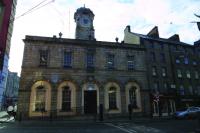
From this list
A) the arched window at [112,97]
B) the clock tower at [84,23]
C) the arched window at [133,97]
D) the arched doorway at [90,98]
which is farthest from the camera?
the clock tower at [84,23]

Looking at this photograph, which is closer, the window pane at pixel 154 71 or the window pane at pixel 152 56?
the window pane at pixel 154 71

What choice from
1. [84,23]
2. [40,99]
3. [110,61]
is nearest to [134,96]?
[110,61]

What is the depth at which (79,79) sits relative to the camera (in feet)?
85.6

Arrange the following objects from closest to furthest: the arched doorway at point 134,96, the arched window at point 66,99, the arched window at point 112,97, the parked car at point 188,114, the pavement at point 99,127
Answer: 1. the pavement at point 99,127
2. the arched window at point 66,99
3. the parked car at point 188,114
4. the arched window at point 112,97
5. the arched doorway at point 134,96

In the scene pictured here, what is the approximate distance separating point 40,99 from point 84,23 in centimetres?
1638

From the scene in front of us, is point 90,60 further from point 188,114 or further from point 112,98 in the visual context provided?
point 188,114

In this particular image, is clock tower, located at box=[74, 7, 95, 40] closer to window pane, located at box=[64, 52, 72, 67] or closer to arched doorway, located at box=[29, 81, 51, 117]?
window pane, located at box=[64, 52, 72, 67]

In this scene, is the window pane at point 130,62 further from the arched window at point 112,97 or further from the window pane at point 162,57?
the window pane at point 162,57

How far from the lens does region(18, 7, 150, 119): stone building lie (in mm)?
24406

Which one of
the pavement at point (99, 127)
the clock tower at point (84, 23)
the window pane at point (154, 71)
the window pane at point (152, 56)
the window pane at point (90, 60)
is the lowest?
the pavement at point (99, 127)

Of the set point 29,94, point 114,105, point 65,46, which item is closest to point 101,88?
point 114,105

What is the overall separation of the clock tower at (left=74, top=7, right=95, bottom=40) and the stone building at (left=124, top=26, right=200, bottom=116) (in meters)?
7.83

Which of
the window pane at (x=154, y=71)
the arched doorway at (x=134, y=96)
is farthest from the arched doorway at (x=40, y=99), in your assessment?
the window pane at (x=154, y=71)

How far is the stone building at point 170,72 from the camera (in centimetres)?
3198
